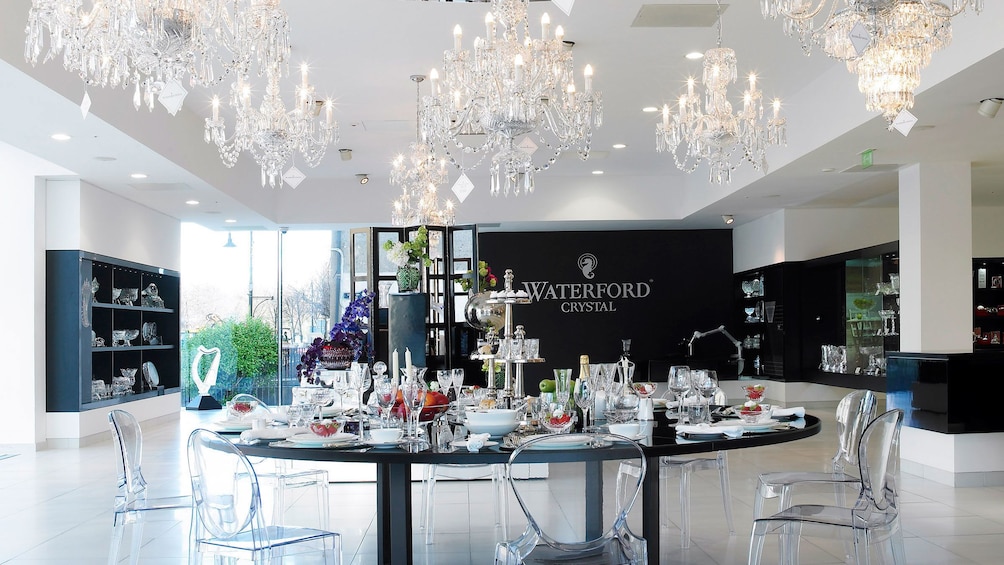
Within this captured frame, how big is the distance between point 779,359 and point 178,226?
8230 mm

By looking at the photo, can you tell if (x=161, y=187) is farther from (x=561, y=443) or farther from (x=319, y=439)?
(x=561, y=443)

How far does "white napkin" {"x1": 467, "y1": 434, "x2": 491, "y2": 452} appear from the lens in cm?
304

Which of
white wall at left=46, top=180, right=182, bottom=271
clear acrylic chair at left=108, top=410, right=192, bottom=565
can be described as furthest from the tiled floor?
white wall at left=46, top=180, right=182, bottom=271

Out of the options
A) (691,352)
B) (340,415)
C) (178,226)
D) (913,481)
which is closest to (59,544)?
(340,415)

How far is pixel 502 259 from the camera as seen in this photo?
13500mm

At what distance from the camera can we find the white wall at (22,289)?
8.83m

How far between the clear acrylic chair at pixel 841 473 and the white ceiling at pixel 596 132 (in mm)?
2206

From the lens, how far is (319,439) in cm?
323

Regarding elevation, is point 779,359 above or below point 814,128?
below

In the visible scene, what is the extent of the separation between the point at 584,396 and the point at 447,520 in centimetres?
215

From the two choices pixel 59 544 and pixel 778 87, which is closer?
pixel 59 544

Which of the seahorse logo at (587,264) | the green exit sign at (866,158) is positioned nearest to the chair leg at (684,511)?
the green exit sign at (866,158)

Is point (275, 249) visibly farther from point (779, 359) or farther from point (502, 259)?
point (779, 359)

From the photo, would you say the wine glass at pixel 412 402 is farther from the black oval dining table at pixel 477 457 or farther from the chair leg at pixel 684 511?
the chair leg at pixel 684 511
